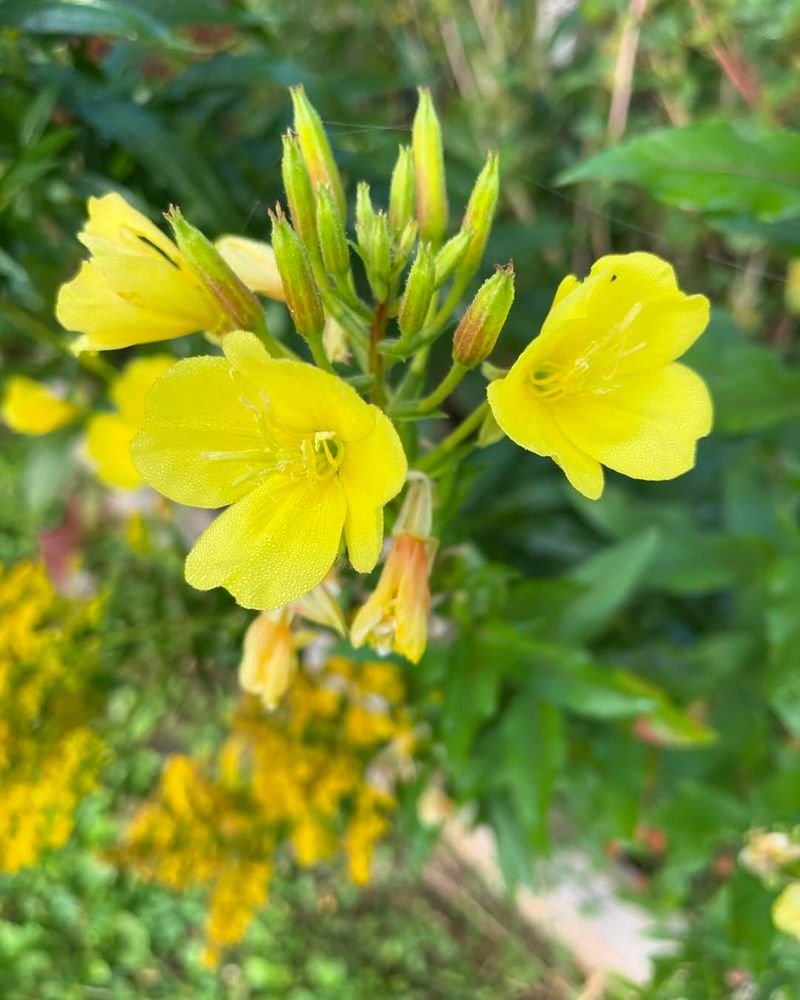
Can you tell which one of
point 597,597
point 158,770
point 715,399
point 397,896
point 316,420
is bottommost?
point 397,896

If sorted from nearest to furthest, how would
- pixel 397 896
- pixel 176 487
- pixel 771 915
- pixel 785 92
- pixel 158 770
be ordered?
pixel 176 487 → pixel 771 915 → pixel 785 92 → pixel 158 770 → pixel 397 896

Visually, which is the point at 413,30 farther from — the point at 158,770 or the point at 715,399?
the point at 158,770

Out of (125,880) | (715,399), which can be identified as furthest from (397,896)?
(715,399)

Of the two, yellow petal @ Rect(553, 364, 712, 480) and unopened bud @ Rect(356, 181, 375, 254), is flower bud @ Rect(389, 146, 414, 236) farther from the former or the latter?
yellow petal @ Rect(553, 364, 712, 480)

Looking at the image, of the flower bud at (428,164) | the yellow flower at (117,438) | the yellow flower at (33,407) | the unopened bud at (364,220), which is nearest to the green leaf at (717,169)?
the flower bud at (428,164)

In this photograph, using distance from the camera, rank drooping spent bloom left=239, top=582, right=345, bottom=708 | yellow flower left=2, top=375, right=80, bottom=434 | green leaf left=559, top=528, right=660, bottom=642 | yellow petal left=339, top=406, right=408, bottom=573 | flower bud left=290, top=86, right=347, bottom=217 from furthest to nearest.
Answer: yellow flower left=2, top=375, right=80, bottom=434 < green leaf left=559, top=528, right=660, bottom=642 < drooping spent bloom left=239, top=582, right=345, bottom=708 < flower bud left=290, top=86, right=347, bottom=217 < yellow petal left=339, top=406, right=408, bottom=573

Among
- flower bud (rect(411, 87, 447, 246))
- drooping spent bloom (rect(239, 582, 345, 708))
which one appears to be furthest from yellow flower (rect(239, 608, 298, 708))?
flower bud (rect(411, 87, 447, 246))
